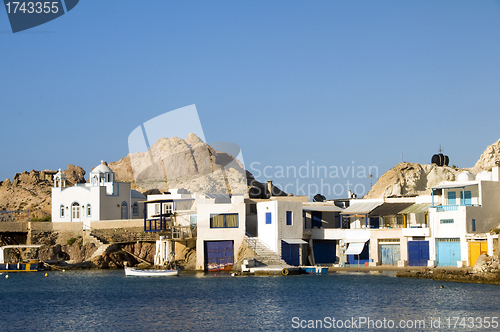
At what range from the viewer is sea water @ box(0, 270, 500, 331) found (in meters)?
28.6

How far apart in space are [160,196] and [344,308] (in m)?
45.2

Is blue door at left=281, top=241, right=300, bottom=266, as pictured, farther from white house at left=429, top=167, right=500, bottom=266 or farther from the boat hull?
the boat hull

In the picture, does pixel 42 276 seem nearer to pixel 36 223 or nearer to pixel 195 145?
pixel 36 223

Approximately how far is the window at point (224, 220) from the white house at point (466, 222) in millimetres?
16153

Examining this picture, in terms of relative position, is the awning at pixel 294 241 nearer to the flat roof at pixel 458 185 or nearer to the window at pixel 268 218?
the window at pixel 268 218

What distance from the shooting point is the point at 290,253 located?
5197 cm

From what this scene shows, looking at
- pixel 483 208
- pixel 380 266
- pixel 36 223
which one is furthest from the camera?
pixel 36 223

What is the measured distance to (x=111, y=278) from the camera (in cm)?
5012

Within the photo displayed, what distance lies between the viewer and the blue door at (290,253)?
5147 cm

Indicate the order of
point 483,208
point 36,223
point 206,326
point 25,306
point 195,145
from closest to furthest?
point 206,326 < point 25,306 < point 483,208 < point 36,223 < point 195,145

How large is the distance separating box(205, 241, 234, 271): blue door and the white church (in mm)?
21873

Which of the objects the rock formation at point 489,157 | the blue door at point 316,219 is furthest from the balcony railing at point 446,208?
the rock formation at point 489,157

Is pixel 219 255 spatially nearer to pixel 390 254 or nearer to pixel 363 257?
pixel 363 257

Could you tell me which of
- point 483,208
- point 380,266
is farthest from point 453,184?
point 380,266
